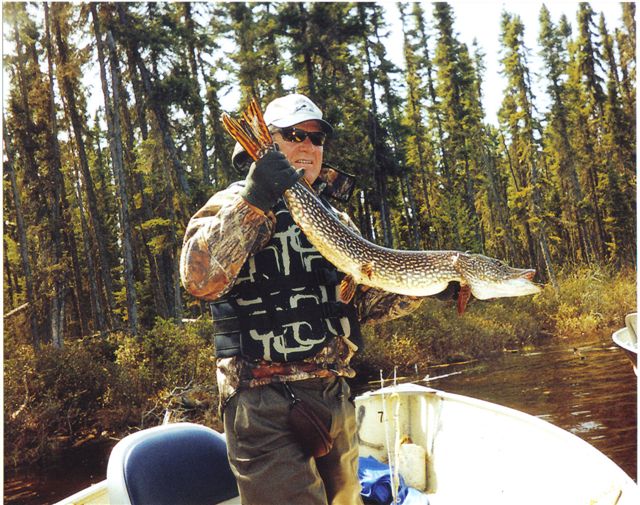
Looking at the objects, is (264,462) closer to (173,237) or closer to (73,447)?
(73,447)

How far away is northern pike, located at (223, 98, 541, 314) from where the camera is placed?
2.39 m

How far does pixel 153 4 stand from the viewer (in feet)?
60.4

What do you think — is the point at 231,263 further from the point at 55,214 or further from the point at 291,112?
the point at 55,214

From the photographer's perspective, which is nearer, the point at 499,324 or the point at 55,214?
the point at 55,214

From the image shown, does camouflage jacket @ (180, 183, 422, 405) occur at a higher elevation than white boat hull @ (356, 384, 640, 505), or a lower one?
higher

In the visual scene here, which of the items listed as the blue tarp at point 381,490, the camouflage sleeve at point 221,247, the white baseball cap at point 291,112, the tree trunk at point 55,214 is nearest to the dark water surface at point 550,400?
the blue tarp at point 381,490

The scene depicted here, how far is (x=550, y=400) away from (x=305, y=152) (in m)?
9.81

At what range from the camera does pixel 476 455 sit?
4.27 m

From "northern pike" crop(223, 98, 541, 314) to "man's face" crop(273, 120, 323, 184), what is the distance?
0.60 ft

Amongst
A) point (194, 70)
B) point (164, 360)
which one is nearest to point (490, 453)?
point (164, 360)

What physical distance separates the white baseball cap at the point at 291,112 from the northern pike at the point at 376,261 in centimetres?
21

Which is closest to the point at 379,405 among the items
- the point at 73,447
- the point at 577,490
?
the point at 577,490

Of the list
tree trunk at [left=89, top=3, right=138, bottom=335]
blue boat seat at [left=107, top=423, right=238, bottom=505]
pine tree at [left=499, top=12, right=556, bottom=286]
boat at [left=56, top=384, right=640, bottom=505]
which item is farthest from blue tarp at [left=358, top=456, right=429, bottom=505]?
pine tree at [left=499, top=12, right=556, bottom=286]

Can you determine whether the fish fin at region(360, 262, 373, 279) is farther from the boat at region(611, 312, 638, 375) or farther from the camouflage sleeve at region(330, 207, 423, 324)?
the boat at region(611, 312, 638, 375)
